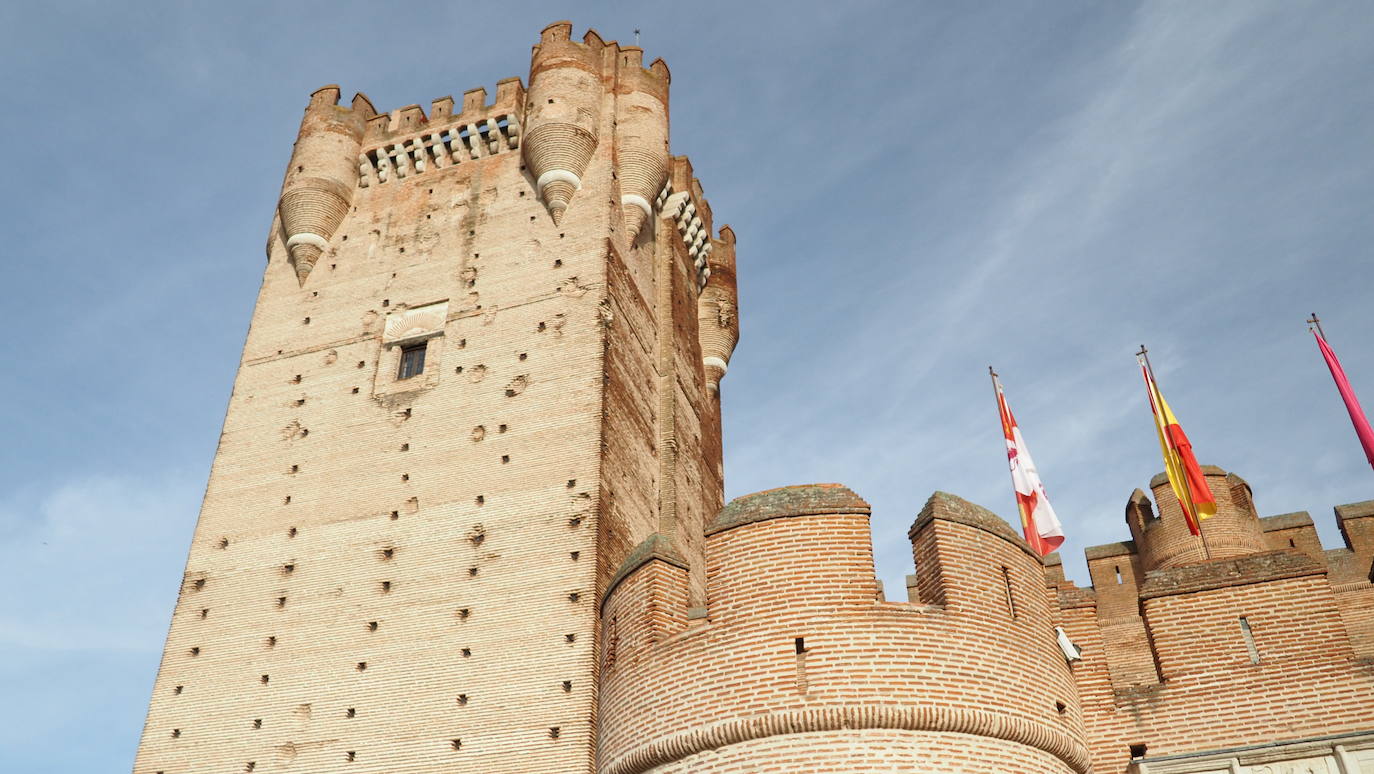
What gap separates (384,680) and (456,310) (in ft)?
22.9

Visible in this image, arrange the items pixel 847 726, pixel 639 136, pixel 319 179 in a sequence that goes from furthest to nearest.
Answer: pixel 319 179 → pixel 639 136 → pixel 847 726

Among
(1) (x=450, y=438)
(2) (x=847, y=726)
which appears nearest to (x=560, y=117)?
(1) (x=450, y=438)

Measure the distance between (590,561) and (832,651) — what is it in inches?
316

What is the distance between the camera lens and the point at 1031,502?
1780 cm

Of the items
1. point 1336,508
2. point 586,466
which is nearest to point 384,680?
point 586,466

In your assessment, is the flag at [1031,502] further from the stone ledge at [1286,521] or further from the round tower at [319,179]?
the round tower at [319,179]

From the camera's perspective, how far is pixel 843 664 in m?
8.39

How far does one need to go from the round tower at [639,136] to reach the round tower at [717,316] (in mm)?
3891

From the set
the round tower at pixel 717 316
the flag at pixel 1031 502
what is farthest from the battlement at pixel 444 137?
the flag at pixel 1031 502

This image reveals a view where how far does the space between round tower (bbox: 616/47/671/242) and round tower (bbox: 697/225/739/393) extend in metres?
3.89

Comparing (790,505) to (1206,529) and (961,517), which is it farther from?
(1206,529)

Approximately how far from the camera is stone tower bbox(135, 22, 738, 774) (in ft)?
52.2

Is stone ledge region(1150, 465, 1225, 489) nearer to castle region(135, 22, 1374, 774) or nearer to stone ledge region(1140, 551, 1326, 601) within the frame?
castle region(135, 22, 1374, 774)

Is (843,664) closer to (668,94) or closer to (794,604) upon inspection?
(794,604)
